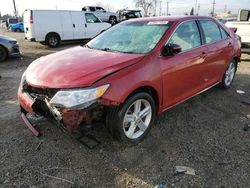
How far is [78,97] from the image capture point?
8.88 feet

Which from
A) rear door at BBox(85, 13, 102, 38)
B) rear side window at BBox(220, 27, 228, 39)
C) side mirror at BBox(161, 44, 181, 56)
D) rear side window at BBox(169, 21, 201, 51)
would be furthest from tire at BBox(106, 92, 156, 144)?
rear door at BBox(85, 13, 102, 38)

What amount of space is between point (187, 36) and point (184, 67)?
595 mm

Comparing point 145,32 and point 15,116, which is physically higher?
point 145,32

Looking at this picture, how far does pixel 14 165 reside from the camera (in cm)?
294

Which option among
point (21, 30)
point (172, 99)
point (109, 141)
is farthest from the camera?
point (21, 30)

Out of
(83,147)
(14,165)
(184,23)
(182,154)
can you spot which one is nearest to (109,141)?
(83,147)

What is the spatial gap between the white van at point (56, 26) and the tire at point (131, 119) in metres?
10.6

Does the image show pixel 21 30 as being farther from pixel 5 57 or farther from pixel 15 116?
pixel 15 116

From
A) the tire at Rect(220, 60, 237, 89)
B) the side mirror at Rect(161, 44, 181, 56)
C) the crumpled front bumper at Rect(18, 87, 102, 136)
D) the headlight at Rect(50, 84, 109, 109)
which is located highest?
the side mirror at Rect(161, 44, 181, 56)

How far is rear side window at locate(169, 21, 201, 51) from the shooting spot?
378 centimetres

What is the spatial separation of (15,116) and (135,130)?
2.11 meters

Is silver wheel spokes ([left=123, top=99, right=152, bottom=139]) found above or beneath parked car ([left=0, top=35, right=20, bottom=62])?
beneath

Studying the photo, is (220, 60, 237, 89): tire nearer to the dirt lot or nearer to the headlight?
the dirt lot

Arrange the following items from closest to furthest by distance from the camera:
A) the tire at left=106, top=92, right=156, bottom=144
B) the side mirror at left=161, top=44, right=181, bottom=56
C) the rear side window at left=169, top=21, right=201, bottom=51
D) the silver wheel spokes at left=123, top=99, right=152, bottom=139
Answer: the tire at left=106, top=92, right=156, bottom=144 → the silver wheel spokes at left=123, top=99, right=152, bottom=139 → the side mirror at left=161, top=44, right=181, bottom=56 → the rear side window at left=169, top=21, right=201, bottom=51
